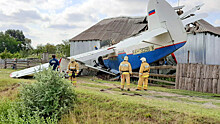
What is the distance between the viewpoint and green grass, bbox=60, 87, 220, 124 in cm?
555

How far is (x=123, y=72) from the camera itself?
10.9 m

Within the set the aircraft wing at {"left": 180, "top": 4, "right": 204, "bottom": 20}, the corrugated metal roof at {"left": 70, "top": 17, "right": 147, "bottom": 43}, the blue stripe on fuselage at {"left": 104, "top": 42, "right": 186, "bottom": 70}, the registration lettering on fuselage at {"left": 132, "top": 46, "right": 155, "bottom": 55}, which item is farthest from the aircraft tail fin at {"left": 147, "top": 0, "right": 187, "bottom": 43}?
the corrugated metal roof at {"left": 70, "top": 17, "right": 147, "bottom": 43}

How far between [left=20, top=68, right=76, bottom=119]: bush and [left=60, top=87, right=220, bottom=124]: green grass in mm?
482

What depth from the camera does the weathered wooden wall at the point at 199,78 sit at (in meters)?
10.7

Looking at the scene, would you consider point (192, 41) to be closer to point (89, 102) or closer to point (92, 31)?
point (89, 102)

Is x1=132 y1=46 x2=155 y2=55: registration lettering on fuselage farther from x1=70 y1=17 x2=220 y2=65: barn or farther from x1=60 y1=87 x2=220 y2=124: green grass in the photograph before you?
x1=60 y1=87 x2=220 y2=124: green grass

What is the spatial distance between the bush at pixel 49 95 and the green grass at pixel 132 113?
1.58 feet

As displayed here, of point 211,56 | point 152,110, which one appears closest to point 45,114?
point 152,110

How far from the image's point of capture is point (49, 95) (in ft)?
23.3

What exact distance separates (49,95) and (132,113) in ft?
10.5

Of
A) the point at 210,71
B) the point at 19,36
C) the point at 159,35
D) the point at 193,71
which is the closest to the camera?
the point at 210,71

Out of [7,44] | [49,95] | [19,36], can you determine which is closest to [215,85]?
[49,95]

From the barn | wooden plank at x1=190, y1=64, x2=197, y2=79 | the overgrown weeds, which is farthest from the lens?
the barn

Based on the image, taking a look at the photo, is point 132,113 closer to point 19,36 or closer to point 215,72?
point 215,72
